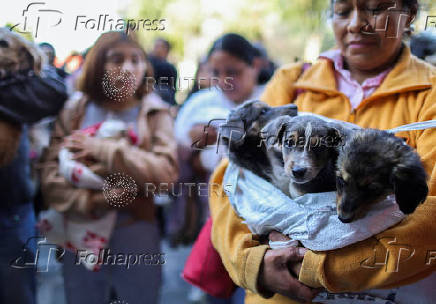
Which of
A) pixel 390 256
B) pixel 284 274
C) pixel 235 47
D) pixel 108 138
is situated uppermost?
pixel 235 47

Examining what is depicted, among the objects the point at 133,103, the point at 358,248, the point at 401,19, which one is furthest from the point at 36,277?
the point at 401,19

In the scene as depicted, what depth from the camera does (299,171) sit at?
1043mm

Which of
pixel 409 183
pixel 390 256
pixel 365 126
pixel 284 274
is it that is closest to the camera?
pixel 409 183

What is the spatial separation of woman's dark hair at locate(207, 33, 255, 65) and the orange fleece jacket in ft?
2.67

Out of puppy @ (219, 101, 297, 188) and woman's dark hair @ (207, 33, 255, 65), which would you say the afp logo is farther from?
woman's dark hair @ (207, 33, 255, 65)

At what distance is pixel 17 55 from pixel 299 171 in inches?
52.8

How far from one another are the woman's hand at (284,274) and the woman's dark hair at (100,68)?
109cm

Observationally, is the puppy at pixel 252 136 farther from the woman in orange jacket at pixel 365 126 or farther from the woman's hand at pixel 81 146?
the woman's hand at pixel 81 146

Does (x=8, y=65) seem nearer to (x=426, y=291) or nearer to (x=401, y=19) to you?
(x=401, y=19)

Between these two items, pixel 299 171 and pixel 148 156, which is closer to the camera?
pixel 299 171

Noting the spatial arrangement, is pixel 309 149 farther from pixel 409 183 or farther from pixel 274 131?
pixel 409 183

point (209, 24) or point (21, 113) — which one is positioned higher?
point (209, 24)

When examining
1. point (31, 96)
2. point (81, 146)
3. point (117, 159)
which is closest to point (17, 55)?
point (31, 96)

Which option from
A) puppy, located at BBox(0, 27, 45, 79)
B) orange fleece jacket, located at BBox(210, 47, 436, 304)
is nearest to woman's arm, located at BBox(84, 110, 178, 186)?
puppy, located at BBox(0, 27, 45, 79)
